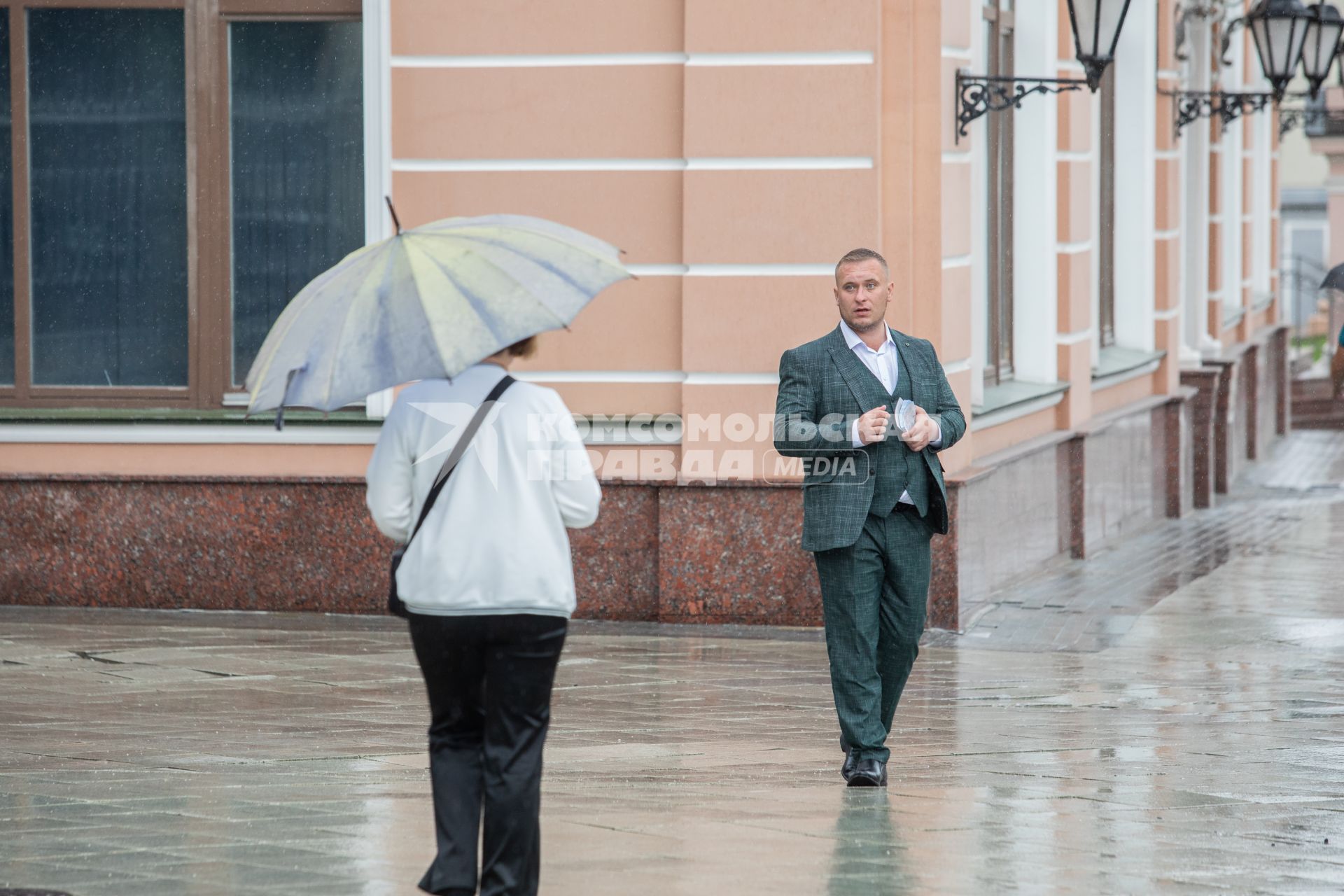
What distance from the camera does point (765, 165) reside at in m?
9.74

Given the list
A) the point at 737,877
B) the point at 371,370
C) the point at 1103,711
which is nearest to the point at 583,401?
the point at 1103,711

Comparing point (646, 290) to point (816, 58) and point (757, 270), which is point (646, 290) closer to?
point (757, 270)

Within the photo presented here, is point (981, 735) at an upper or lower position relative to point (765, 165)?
lower

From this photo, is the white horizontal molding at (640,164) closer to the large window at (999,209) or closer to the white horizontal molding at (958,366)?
the white horizontal molding at (958,366)

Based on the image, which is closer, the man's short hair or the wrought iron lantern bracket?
the man's short hair

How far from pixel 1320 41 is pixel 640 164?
8179 millimetres

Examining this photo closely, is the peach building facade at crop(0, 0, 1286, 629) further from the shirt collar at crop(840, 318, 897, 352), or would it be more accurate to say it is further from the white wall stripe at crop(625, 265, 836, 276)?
the shirt collar at crop(840, 318, 897, 352)

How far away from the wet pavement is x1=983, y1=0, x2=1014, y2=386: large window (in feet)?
6.74

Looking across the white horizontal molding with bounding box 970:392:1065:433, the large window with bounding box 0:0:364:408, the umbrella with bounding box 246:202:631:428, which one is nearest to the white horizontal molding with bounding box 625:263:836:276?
the white horizontal molding with bounding box 970:392:1065:433

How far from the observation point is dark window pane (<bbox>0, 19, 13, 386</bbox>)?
10.7 meters

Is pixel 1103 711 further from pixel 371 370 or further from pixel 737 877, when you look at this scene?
pixel 371 370

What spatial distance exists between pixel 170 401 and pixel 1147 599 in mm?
5656

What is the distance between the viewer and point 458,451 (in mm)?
4598

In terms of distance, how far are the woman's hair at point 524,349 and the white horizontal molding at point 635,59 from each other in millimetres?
5262
